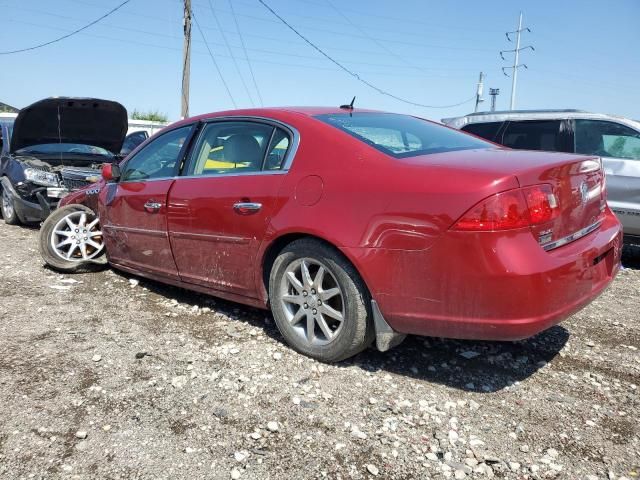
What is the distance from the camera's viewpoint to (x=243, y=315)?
4180 millimetres

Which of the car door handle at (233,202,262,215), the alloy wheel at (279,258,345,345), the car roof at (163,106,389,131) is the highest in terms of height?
the car roof at (163,106,389,131)

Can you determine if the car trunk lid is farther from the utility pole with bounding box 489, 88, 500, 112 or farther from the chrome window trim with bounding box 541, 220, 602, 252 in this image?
the utility pole with bounding box 489, 88, 500, 112

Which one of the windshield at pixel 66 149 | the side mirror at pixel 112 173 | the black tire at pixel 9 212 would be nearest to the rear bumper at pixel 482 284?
Answer: the side mirror at pixel 112 173

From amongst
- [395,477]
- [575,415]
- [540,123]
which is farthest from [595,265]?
[540,123]

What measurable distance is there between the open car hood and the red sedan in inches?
179

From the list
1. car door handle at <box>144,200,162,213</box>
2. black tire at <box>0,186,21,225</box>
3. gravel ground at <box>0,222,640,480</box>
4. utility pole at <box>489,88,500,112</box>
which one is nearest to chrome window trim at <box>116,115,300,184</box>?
car door handle at <box>144,200,162,213</box>

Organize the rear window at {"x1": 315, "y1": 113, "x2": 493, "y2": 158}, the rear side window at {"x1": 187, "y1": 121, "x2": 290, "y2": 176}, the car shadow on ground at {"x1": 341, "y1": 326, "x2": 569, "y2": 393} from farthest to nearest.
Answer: the rear side window at {"x1": 187, "y1": 121, "x2": 290, "y2": 176} → the rear window at {"x1": 315, "y1": 113, "x2": 493, "y2": 158} → the car shadow on ground at {"x1": 341, "y1": 326, "x2": 569, "y2": 393}

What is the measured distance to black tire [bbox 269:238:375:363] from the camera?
9.80 feet

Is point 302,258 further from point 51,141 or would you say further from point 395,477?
point 51,141

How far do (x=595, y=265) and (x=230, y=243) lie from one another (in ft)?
7.23

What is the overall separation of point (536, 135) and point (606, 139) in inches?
30.8

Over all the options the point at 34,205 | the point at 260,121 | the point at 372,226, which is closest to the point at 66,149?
the point at 34,205

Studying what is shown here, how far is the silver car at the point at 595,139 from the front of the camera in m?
6.00

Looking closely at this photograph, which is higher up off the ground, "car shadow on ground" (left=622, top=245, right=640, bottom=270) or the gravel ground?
the gravel ground
